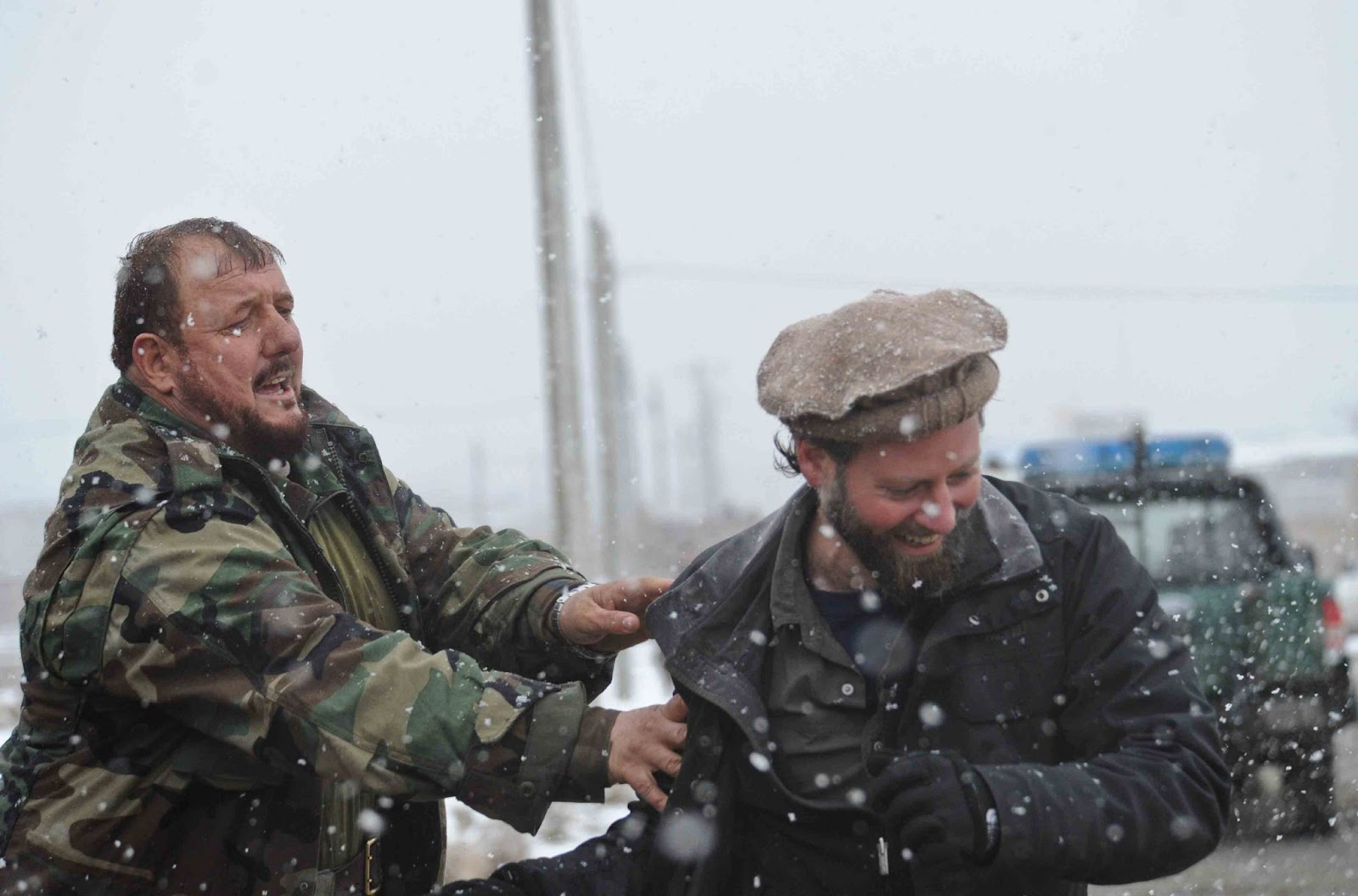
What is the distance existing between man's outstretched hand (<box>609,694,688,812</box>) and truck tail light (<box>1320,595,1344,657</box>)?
5808 mm

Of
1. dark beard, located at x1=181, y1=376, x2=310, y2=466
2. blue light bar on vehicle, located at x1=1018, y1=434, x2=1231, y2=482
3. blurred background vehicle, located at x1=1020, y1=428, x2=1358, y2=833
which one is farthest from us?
blue light bar on vehicle, located at x1=1018, y1=434, x2=1231, y2=482

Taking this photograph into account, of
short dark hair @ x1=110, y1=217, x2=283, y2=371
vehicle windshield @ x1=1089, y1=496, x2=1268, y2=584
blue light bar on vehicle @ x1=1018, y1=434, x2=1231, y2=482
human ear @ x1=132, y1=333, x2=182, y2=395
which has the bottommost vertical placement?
vehicle windshield @ x1=1089, y1=496, x2=1268, y2=584

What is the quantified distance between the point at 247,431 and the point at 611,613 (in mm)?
790

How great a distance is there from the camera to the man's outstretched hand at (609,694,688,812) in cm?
252

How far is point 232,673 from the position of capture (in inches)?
95.8

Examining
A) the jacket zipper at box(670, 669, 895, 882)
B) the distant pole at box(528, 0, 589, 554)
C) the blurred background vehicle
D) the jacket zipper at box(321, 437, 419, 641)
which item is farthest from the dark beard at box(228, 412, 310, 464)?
the distant pole at box(528, 0, 589, 554)

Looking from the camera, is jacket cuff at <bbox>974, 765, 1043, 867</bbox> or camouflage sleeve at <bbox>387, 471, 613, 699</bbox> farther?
camouflage sleeve at <bbox>387, 471, 613, 699</bbox>

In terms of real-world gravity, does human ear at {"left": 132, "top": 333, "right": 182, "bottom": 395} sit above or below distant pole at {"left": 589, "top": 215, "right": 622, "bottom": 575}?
Result: above

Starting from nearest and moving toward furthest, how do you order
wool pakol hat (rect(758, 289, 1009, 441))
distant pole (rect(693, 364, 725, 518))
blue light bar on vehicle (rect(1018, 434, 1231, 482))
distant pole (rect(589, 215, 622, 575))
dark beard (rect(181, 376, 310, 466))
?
wool pakol hat (rect(758, 289, 1009, 441)) < dark beard (rect(181, 376, 310, 466)) < blue light bar on vehicle (rect(1018, 434, 1231, 482)) < distant pole (rect(589, 215, 622, 575)) < distant pole (rect(693, 364, 725, 518))

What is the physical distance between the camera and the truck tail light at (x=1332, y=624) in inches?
292

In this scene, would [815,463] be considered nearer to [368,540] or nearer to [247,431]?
[368,540]

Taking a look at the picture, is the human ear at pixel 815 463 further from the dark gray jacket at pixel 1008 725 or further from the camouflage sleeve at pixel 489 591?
the camouflage sleeve at pixel 489 591

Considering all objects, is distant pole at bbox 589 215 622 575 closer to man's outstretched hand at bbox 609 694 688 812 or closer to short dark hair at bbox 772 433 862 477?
short dark hair at bbox 772 433 862 477

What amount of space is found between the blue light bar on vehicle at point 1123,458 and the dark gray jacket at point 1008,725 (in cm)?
558
